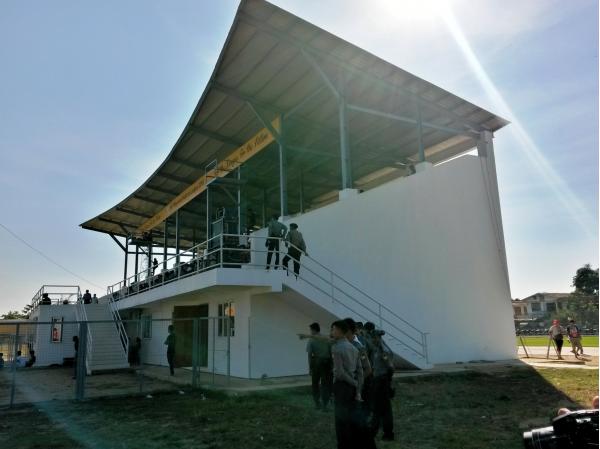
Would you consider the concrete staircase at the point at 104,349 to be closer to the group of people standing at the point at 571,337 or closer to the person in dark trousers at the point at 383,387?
the person in dark trousers at the point at 383,387

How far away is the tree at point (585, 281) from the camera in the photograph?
68.1m

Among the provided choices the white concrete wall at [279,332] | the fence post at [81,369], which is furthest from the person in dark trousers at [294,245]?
the fence post at [81,369]

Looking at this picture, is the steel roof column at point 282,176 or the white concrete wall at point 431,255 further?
the steel roof column at point 282,176

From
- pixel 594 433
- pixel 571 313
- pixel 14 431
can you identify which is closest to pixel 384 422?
pixel 594 433

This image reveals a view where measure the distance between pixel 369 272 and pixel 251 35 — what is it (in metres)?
8.74

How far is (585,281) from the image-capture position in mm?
69062

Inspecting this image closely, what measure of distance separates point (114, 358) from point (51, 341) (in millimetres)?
8367

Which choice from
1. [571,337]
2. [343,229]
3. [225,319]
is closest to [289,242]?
[343,229]

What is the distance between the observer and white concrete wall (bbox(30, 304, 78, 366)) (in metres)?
27.4

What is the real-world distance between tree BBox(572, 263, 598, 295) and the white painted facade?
199 ft

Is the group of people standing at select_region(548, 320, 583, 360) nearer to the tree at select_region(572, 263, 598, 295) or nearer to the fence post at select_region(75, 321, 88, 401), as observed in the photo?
the fence post at select_region(75, 321, 88, 401)

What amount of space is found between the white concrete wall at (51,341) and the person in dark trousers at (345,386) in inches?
1048

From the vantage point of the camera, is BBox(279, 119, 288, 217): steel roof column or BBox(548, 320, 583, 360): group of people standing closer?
BBox(279, 119, 288, 217): steel roof column

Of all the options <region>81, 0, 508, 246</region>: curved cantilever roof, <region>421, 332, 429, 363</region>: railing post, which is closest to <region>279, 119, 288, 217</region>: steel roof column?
<region>81, 0, 508, 246</region>: curved cantilever roof
